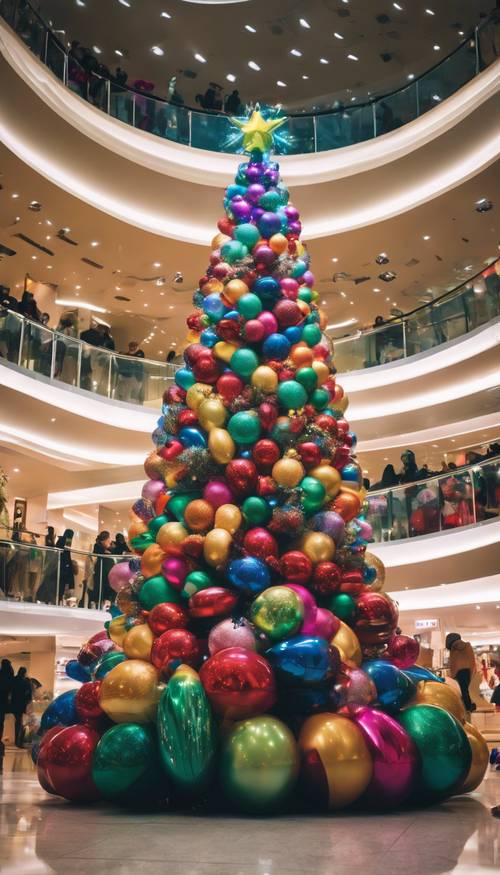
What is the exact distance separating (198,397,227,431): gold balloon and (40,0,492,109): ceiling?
14.5 metres

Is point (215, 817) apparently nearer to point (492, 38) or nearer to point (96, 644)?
point (96, 644)

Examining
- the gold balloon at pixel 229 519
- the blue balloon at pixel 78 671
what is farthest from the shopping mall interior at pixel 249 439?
the blue balloon at pixel 78 671

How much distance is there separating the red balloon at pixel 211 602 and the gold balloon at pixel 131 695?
16.8 inches

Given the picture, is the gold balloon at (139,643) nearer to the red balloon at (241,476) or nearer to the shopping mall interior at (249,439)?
the shopping mall interior at (249,439)

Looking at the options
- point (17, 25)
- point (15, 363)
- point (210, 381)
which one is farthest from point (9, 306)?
point (210, 381)

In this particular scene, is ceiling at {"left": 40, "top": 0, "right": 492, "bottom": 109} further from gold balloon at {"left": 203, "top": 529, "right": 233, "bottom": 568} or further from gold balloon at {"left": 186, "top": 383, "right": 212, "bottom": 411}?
gold balloon at {"left": 203, "top": 529, "right": 233, "bottom": 568}

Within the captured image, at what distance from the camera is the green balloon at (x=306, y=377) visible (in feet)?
17.9

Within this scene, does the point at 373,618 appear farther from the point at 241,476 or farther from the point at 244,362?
the point at 244,362

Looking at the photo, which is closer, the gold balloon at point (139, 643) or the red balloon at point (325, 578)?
the gold balloon at point (139, 643)

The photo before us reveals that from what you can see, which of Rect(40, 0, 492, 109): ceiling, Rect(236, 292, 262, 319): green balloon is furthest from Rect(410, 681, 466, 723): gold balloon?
Rect(40, 0, 492, 109): ceiling

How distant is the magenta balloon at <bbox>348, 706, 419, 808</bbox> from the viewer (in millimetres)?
4316

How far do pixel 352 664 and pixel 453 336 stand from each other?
411 inches

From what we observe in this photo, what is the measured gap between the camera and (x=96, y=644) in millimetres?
5680

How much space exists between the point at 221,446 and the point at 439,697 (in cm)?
206
